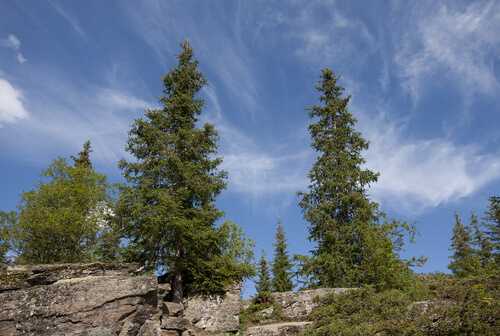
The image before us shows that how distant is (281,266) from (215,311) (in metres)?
25.8

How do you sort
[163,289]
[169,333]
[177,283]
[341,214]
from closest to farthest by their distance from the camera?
[169,333] → [163,289] → [177,283] → [341,214]

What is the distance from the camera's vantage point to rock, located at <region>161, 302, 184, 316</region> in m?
13.8

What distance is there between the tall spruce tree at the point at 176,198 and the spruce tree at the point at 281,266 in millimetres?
16993

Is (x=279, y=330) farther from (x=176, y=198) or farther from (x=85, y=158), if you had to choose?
(x=85, y=158)

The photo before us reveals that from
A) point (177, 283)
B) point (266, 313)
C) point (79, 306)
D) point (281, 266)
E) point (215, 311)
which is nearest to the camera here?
point (79, 306)

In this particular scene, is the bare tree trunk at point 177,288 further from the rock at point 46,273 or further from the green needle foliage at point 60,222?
the green needle foliage at point 60,222

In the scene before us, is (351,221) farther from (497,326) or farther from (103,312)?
(103,312)

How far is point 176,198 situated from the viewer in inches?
672

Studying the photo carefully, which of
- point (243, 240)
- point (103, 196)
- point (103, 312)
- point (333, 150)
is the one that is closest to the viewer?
point (103, 312)

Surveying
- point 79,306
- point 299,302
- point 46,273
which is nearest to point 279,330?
point 299,302

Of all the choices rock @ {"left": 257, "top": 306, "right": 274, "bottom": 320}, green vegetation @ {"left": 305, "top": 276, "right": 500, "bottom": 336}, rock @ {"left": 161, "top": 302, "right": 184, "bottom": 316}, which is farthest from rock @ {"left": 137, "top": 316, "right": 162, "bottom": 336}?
rock @ {"left": 257, "top": 306, "right": 274, "bottom": 320}

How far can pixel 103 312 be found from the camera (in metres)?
10.2

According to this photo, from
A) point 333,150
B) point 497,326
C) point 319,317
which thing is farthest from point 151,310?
point 333,150

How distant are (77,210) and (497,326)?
27337 millimetres
